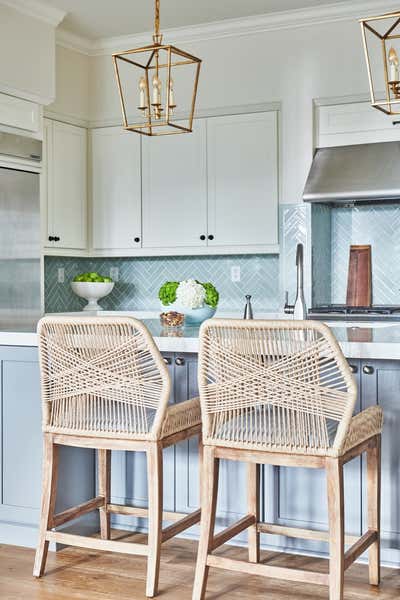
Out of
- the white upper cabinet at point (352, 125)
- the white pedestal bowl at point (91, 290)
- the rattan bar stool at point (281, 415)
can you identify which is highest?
the white upper cabinet at point (352, 125)

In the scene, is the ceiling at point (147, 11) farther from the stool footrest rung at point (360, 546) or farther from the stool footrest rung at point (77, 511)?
the stool footrest rung at point (360, 546)

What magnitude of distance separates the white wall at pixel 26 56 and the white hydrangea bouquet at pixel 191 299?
1903 millimetres

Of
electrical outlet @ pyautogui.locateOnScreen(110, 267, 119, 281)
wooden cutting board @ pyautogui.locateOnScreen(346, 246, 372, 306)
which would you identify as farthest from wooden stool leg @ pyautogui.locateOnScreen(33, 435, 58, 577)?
electrical outlet @ pyautogui.locateOnScreen(110, 267, 119, 281)

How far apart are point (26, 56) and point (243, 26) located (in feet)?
4.57

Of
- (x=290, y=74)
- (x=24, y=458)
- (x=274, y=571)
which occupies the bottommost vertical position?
(x=274, y=571)

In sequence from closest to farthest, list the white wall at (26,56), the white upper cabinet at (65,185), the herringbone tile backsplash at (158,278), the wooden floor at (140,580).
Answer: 1. the wooden floor at (140,580)
2. the white wall at (26,56)
3. the white upper cabinet at (65,185)
4. the herringbone tile backsplash at (158,278)

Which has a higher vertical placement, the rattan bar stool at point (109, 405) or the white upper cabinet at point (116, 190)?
the white upper cabinet at point (116, 190)

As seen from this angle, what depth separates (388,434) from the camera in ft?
10.00

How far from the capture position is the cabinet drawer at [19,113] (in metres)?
4.93

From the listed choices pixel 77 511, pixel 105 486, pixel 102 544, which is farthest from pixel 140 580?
pixel 105 486

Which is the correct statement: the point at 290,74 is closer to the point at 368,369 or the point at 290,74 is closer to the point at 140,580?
the point at 368,369

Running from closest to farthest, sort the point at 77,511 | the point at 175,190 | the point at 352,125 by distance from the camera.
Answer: the point at 77,511 < the point at 352,125 < the point at 175,190

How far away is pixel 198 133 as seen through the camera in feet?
18.5

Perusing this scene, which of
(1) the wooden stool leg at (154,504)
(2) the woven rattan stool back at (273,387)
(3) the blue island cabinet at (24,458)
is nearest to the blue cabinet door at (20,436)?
(3) the blue island cabinet at (24,458)
